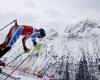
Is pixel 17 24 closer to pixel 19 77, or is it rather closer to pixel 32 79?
pixel 19 77

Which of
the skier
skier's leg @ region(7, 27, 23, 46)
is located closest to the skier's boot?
the skier

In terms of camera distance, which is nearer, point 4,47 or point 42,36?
point 4,47

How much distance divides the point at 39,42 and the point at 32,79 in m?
8.89

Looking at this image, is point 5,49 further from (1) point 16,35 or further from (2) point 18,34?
(2) point 18,34

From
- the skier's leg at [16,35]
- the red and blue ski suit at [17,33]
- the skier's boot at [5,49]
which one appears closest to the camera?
the skier's boot at [5,49]

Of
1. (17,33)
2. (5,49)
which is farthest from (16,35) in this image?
(5,49)

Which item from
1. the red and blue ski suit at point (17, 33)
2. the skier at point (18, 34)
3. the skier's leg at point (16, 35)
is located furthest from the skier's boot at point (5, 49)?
the skier's leg at point (16, 35)

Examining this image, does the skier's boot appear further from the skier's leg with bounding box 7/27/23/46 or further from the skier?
the skier's leg with bounding box 7/27/23/46

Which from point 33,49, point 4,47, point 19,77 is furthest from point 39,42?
point 19,77

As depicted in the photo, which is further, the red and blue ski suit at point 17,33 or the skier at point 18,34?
the red and blue ski suit at point 17,33

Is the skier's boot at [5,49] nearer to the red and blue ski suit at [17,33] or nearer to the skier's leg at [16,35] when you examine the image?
the red and blue ski suit at [17,33]

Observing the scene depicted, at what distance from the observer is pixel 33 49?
18375 mm

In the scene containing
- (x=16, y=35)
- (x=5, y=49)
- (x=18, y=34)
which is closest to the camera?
(x=5, y=49)

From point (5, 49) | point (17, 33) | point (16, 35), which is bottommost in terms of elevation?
point (5, 49)
